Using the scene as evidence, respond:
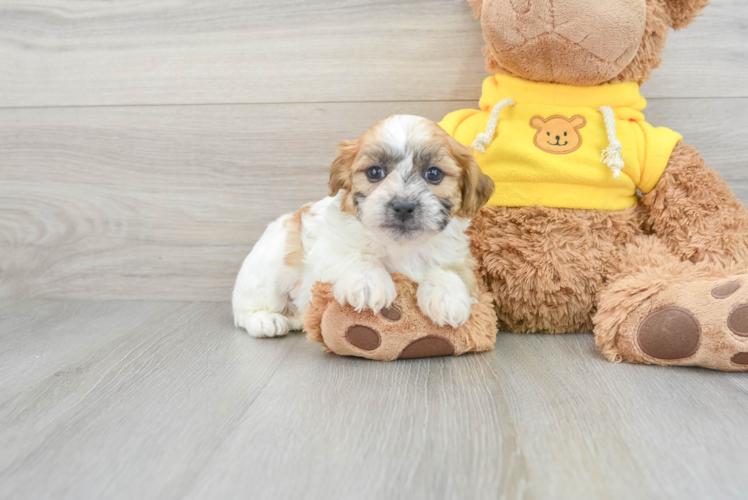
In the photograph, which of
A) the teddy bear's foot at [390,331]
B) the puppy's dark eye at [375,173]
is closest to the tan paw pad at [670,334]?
the teddy bear's foot at [390,331]

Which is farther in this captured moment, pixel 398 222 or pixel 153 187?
pixel 153 187

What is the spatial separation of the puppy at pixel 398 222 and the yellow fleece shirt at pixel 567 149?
0.20 m

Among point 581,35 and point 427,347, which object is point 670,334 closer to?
point 427,347

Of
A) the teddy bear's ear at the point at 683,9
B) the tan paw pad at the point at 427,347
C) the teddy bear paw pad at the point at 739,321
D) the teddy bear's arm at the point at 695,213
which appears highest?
the teddy bear's ear at the point at 683,9

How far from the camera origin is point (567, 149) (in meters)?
1.71

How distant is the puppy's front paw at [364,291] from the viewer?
147 cm

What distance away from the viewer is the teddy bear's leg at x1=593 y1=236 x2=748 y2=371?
1365 millimetres

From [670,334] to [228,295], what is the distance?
5.68 feet

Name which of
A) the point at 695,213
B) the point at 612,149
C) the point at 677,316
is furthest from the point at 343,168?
the point at 695,213

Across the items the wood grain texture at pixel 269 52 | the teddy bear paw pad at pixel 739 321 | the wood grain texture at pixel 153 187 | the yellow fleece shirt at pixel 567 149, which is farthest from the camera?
the wood grain texture at pixel 153 187

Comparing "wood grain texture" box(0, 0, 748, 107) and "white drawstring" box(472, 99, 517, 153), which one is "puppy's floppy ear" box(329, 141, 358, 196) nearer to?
"white drawstring" box(472, 99, 517, 153)

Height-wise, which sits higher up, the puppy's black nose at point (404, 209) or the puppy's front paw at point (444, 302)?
the puppy's black nose at point (404, 209)

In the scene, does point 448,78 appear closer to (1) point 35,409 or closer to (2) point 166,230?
(2) point 166,230

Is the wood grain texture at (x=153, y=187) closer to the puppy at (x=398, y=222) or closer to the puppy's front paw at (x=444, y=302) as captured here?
the puppy at (x=398, y=222)
